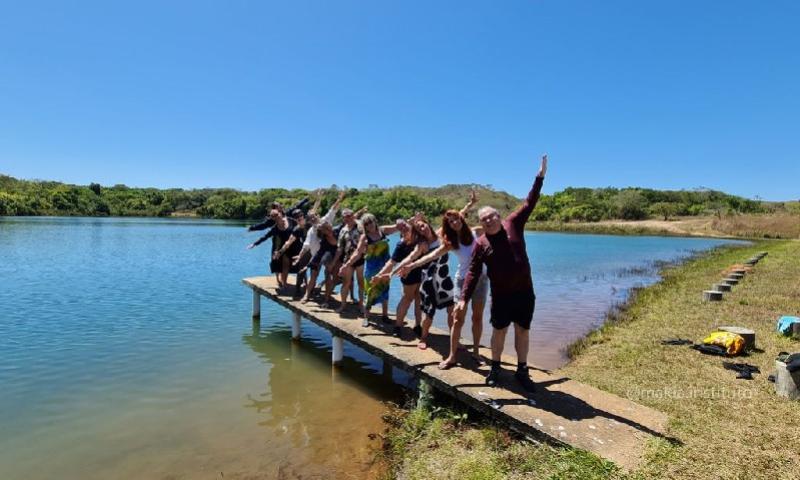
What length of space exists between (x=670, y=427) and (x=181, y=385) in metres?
7.37

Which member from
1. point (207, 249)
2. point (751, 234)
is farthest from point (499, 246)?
point (751, 234)

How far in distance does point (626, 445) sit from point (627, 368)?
340 cm

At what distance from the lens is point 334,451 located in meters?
6.06

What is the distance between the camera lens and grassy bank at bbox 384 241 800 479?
4.27 metres

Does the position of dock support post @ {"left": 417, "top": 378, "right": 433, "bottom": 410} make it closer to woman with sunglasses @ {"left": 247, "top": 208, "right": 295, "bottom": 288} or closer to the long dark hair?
the long dark hair

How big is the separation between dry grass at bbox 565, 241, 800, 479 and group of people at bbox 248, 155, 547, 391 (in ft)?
5.78

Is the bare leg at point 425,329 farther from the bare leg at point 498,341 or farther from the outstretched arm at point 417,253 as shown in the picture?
the bare leg at point 498,341

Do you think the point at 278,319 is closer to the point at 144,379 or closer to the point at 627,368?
the point at 144,379

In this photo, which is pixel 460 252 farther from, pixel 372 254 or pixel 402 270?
pixel 372 254

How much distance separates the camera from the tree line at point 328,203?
9294 cm

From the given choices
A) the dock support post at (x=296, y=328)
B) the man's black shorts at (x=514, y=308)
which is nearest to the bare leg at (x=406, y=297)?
the man's black shorts at (x=514, y=308)

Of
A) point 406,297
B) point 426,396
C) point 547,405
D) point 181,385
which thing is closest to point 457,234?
point 406,297

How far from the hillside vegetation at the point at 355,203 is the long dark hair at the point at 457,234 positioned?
253ft

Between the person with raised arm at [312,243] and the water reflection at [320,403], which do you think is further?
the person with raised arm at [312,243]
